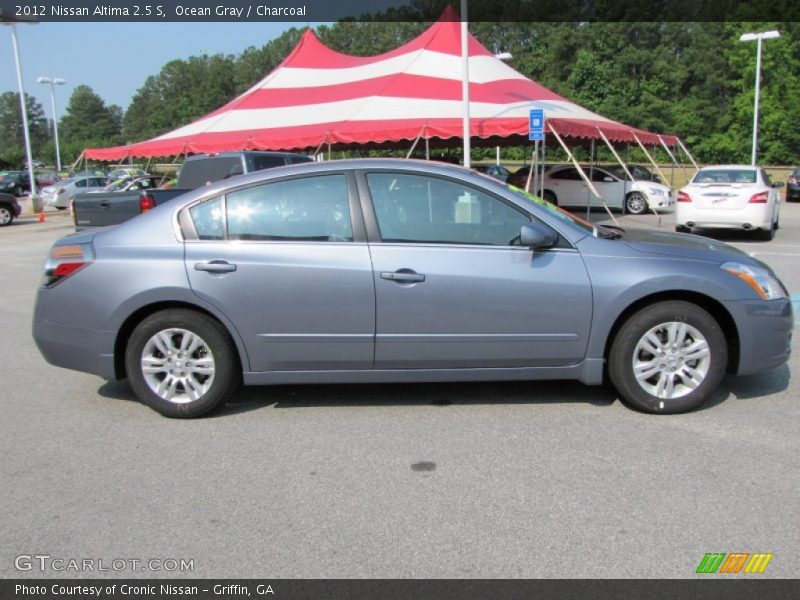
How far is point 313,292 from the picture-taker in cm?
441

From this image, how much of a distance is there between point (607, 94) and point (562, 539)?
63486 millimetres

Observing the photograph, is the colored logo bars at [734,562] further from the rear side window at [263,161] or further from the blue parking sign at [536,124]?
the blue parking sign at [536,124]

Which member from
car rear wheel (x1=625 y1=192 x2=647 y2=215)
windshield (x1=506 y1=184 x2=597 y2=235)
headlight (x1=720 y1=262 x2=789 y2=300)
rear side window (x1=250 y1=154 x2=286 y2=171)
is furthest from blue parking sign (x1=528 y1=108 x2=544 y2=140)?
headlight (x1=720 y1=262 x2=789 y2=300)

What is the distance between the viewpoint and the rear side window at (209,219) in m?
4.59

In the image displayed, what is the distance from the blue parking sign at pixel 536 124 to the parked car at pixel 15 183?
105 ft

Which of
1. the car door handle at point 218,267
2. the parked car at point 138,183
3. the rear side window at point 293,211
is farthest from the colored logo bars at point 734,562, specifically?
the parked car at point 138,183

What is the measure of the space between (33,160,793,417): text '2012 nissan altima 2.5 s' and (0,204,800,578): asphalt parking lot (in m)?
0.32

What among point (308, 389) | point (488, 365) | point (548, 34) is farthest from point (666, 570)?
point (548, 34)

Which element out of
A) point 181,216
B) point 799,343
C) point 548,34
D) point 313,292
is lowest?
point 799,343

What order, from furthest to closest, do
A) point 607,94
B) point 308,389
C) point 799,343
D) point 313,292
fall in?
point 607,94, point 799,343, point 308,389, point 313,292

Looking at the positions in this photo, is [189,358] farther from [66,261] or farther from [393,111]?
[393,111]

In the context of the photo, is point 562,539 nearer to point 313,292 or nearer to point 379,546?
point 379,546

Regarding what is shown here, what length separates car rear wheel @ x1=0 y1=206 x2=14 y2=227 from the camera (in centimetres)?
2312

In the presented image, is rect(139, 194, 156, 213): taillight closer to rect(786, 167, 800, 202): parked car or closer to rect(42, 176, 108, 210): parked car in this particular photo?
rect(42, 176, 108, 210): parked car
